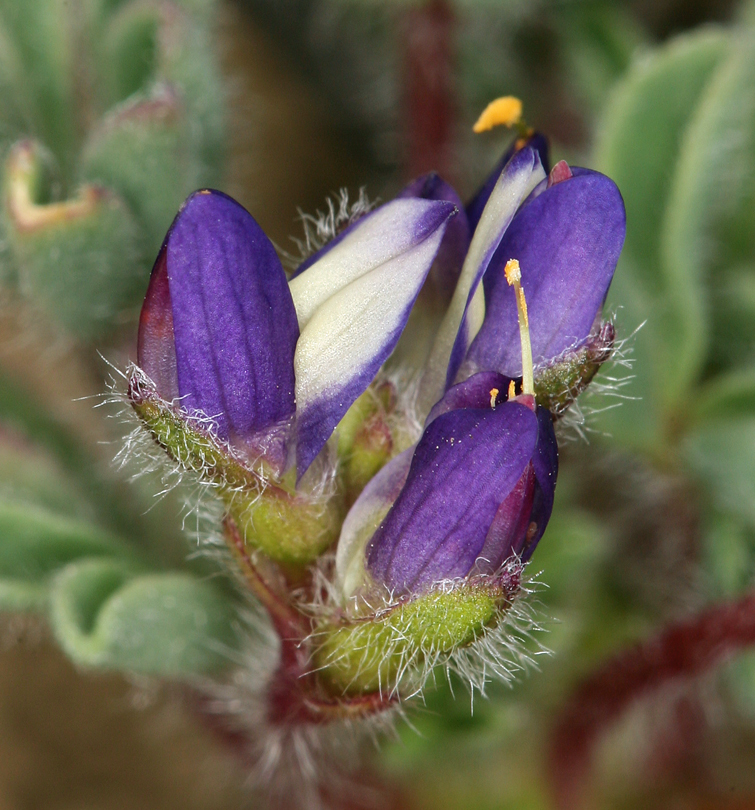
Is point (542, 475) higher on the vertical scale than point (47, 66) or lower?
lower

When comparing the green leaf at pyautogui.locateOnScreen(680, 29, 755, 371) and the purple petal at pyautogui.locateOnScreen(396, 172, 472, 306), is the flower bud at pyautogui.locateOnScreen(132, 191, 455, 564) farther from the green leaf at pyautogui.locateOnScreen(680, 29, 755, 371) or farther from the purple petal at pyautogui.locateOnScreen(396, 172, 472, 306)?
the green leaf at pyautogui.locateOnScreen(680, 29, 755, 371)

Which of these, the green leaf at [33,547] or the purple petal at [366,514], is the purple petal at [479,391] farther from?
the green leaf at [33,547]

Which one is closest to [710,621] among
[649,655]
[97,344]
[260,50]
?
[649,655]

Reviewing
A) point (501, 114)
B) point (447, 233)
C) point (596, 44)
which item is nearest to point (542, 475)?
point (447, 233)

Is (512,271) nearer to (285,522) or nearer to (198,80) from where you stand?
(285,522)

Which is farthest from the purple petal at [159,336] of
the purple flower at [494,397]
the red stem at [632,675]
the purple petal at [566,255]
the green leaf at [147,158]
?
the red stem at [632,675]
